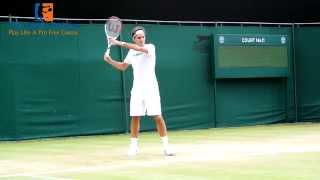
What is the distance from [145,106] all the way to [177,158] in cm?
100

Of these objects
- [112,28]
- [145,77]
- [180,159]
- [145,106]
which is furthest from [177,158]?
[112,28]

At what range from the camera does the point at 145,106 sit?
37.8ft

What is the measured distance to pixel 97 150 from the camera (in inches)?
521

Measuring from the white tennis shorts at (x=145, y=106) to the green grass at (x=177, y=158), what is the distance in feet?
2.29

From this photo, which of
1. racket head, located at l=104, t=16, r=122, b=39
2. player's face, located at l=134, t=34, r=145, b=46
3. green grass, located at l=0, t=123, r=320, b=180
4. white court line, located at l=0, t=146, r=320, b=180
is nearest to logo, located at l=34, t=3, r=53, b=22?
green grass, located at l=0, t=123, r=320, b=180

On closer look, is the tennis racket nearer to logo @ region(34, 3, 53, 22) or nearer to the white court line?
the white court line

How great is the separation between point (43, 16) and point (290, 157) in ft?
30.5

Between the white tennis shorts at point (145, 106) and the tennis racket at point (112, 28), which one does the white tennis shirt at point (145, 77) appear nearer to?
the white tennis shorts at point (145, 106)

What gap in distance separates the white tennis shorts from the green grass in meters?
0.70

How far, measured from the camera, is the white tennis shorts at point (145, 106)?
37.5ft

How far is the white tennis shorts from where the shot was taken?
450 inches

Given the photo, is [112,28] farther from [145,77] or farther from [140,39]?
[145,77]

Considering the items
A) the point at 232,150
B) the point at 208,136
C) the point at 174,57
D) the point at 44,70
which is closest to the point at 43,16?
the point at 44,70

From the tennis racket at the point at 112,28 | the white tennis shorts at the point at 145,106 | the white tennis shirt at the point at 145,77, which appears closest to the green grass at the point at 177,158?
the white tennis shorts at the point at 145,106
